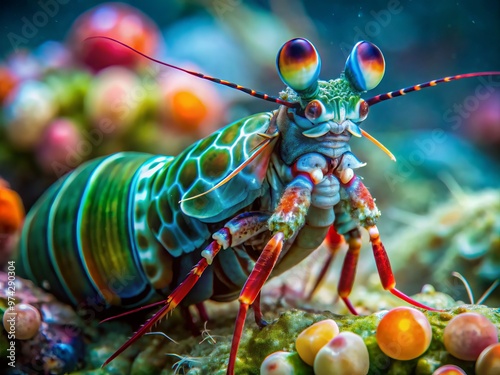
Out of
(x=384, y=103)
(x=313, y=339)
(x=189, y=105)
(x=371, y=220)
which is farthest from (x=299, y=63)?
(x=384, y=103)

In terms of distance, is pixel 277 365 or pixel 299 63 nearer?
pixel 277 365

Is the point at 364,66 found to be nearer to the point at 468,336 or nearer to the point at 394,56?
the point at 468,336

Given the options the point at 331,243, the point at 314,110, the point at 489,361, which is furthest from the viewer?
the point at 331,243

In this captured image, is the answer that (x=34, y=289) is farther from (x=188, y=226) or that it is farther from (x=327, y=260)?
(x=327, y=260)

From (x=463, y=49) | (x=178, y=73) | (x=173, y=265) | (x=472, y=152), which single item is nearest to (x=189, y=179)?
(x=173, y=265)

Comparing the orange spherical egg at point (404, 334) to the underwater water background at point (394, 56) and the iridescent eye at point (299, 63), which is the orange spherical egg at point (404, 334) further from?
the underwater water background at point (394, 56)

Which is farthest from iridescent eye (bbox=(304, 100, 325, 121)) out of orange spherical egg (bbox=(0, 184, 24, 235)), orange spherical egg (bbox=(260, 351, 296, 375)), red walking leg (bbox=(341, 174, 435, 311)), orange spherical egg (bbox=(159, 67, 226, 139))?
orange spherical egg (bbox=(159, 67, 226, 139))

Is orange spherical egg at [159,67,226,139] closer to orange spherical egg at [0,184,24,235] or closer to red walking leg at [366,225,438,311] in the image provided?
orange spherical egg at [0,184,24,235]

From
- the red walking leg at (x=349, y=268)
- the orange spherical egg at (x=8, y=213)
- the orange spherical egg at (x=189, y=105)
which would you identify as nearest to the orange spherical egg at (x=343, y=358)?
the red walking leg at (x=349, y=268)
